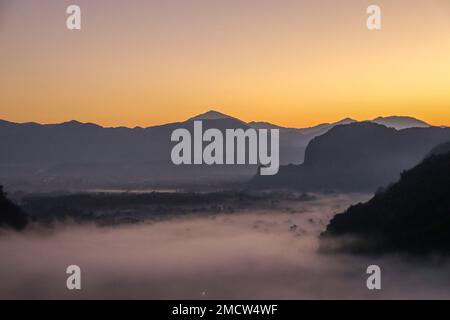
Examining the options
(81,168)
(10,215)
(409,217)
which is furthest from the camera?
(81,168)

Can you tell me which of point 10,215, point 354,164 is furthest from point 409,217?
point 354,164

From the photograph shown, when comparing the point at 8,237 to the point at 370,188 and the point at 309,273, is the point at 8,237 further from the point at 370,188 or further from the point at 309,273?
the point at 370,188

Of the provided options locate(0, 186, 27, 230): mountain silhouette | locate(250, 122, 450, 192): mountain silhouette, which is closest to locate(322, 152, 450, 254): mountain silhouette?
locate(0, 186, 27, 230): mountain silhouette

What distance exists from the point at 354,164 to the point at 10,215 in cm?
14569

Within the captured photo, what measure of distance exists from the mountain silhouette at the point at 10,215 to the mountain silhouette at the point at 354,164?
9511cm

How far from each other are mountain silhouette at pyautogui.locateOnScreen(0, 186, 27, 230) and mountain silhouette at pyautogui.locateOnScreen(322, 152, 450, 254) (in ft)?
230

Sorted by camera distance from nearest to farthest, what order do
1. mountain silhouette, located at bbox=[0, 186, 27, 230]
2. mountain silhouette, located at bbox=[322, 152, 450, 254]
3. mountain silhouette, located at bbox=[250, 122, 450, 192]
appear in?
mountain silhouette, located at bbox=[322, 152, 450, 254], mountain silhouette, located at bbox=[0, 186, 27, 230], mountain silhouette, located at bbox=[250, 122, 450, 192]

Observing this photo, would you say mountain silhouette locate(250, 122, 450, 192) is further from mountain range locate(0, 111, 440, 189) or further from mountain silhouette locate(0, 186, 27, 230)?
mountain silhouette locate(0, 186, 27, 230)

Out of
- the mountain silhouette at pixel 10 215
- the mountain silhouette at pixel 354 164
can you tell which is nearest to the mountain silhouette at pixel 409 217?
the mountain silhouette at pixel 10 215

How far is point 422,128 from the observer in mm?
196375

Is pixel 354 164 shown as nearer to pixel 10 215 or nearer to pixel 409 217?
pixel 409 217

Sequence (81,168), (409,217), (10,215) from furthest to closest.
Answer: (81,168) < (10,215) < (409,217)

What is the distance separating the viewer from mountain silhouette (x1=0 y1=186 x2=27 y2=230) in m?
86.2

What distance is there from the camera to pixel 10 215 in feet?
296
